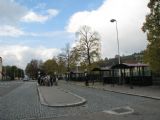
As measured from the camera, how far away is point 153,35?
3588 centimetres

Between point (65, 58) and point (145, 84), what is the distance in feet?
207

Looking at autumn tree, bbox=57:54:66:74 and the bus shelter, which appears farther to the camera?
autumn tree, bbox=57:54:66:74

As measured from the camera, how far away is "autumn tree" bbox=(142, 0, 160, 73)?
116 ft

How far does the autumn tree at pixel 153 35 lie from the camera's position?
3525cm

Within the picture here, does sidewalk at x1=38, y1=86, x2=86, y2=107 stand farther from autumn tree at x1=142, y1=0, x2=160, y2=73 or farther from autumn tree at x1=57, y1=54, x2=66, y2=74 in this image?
autumn tree at x1=57, y1=54, x2=66, y2=74

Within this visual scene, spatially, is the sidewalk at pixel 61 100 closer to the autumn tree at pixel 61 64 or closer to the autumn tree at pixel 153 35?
the autumn tree at pixel 153 35

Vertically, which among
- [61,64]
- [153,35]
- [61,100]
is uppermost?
[61,64]

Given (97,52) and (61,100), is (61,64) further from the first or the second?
(61,100)

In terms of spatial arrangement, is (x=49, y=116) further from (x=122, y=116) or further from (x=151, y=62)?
(x=151, y=62)

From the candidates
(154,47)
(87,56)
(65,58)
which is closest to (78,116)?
(154,47)

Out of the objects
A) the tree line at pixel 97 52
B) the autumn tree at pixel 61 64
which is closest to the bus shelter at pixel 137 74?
the tree line at pixel 97 52

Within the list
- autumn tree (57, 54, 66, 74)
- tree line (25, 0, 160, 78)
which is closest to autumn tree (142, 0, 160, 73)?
tree line (25, 0, 160, 78)

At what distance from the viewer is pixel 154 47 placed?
1391 inches

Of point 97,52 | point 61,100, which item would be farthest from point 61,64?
point 61,100
